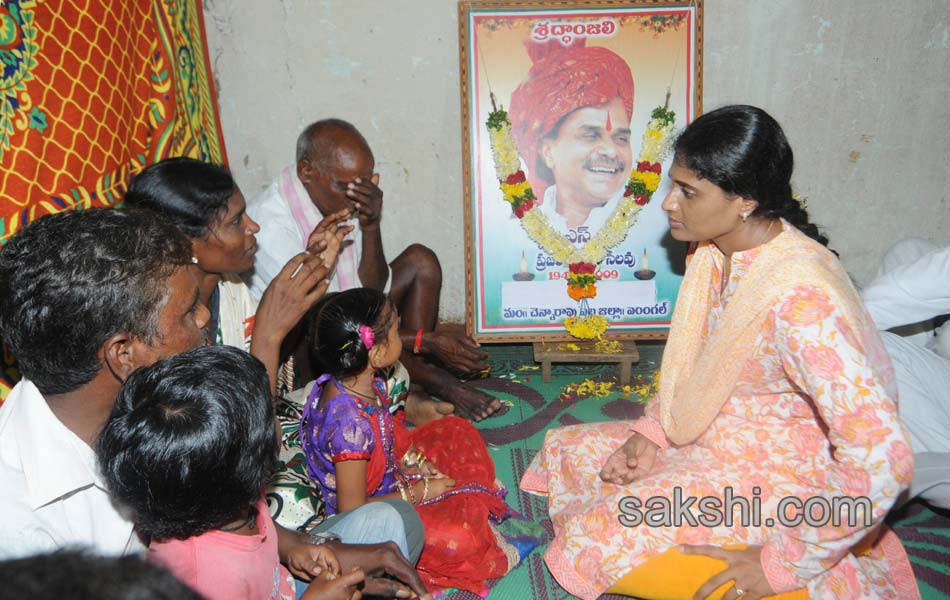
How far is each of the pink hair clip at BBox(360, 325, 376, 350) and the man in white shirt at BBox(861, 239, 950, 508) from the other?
2.23 metres

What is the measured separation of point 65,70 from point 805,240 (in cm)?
275

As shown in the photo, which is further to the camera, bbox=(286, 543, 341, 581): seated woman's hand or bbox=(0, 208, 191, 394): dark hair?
bbox=(286, 543, 341, 581): seated woman's hand

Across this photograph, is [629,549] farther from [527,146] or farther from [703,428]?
[527,146]

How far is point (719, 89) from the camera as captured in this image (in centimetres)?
479

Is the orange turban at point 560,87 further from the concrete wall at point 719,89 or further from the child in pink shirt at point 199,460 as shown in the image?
the child in pink shirt at point 199,460

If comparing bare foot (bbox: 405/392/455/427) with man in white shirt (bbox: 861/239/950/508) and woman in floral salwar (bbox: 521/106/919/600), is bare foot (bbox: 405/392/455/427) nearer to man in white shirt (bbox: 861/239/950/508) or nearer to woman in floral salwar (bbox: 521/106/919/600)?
woman in floral salwar (bbox: 521/106/919/600)

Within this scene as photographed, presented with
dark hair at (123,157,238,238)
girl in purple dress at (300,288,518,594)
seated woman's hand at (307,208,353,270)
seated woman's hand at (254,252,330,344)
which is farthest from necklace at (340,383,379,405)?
dark hair at (123,157,238,238)

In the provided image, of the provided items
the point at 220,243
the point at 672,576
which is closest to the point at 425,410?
the point at 220,243

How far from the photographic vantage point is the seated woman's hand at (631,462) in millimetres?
3092

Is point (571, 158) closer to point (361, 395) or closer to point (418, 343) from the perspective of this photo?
point (418, 343)

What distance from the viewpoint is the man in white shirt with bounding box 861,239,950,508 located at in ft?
10.2

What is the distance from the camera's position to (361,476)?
281 cm

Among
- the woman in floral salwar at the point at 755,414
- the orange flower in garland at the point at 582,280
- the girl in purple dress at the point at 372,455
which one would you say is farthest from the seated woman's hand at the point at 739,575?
the orange flower in garland at the point at 582,280

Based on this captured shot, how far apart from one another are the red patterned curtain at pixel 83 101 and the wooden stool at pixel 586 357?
2.28 metres
